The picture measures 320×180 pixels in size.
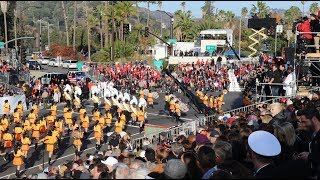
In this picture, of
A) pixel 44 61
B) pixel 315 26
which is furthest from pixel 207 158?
pixel 44 61

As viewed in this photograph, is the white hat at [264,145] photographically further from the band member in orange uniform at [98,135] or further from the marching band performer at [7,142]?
the marching band performer at [7,142]

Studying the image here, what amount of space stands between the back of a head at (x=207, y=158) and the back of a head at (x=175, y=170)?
55cm

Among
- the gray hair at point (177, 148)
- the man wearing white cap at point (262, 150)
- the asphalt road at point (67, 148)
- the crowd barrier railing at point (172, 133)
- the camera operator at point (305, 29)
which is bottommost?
the asphalt road at point (67, 148)

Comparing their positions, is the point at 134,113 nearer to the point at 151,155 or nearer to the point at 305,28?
the point at 305,28

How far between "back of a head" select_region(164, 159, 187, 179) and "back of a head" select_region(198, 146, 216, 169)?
0.55m

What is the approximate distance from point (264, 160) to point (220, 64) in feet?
119

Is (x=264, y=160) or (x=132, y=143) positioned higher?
(x=264, y=160)

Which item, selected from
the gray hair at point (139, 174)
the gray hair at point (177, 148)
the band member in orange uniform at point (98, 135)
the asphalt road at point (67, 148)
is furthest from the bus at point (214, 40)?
the gray hair at point (139, 174)

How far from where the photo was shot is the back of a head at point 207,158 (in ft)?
17.6

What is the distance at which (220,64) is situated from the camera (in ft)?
134

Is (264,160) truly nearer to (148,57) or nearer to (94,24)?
(148,57)

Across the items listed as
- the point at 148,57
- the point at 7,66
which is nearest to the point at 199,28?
the point at 148,57

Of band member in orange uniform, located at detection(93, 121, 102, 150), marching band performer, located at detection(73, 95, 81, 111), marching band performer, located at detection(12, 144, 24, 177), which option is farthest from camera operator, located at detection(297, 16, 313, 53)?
marching band performer, located at detection(73, 95, 81, 111)

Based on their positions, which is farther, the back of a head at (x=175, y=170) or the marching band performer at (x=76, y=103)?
the marching band performer at (x=76, y=103)
